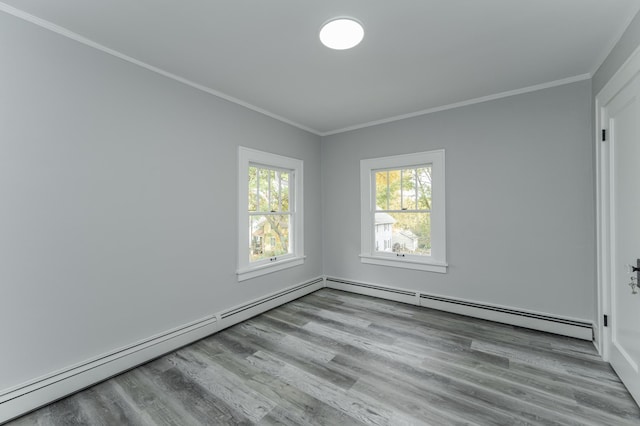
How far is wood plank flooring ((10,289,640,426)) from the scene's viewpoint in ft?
5.93

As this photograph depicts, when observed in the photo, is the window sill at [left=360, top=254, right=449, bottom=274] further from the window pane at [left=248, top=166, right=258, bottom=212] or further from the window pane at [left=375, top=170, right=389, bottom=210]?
the window pane at [left=248, top=166, right=258, bottom=212]

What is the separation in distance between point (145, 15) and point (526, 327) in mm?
4421

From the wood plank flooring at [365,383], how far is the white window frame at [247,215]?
0.75 m

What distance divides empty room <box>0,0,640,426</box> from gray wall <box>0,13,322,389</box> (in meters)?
0.01

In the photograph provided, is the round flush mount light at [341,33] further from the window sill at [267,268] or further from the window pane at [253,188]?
the window sill at [267,268]

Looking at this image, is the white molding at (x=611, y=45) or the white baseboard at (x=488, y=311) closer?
the white molding at (x=611, y=45)

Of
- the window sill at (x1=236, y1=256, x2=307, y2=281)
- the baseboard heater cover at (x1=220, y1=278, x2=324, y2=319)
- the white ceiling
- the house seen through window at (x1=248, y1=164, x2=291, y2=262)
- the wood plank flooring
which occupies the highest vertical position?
the white ceiling

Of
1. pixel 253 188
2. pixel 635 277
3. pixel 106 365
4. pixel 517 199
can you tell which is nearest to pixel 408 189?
pixel 517 199

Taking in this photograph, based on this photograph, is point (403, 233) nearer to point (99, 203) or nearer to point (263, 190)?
point (263, 190)

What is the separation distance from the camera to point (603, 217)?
237 cm

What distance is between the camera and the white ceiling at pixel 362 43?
1.83 metres

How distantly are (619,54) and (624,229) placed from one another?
130cm

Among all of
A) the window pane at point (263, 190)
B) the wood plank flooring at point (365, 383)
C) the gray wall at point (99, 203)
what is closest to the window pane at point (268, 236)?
the window pane at point (263, 190)

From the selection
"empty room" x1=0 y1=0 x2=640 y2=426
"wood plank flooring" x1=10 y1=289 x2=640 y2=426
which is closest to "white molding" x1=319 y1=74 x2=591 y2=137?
"empty room" x1=0 y1=0 x2=640 y2=426
